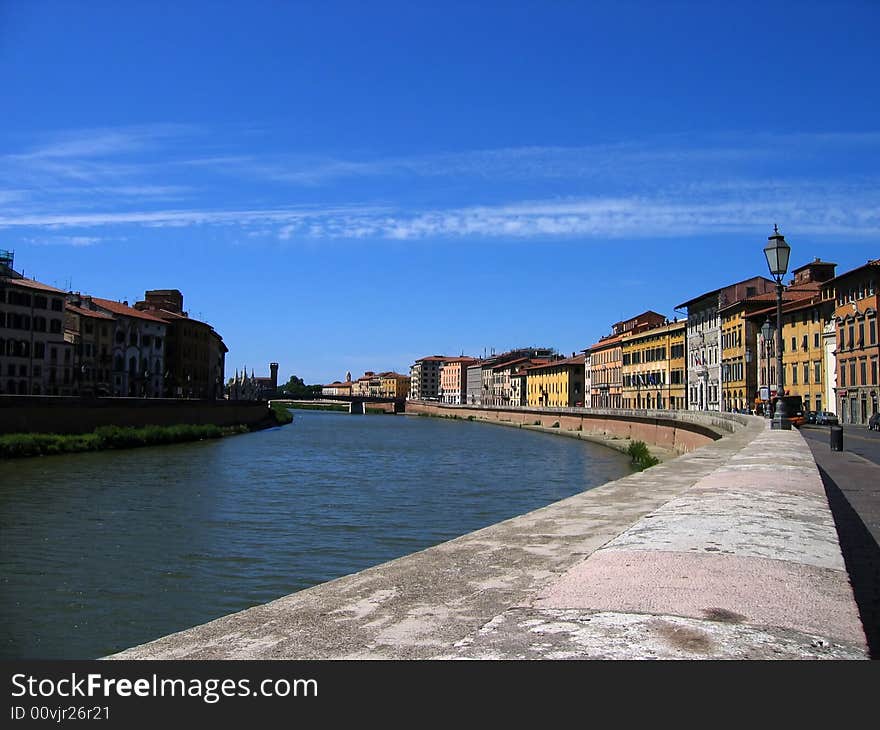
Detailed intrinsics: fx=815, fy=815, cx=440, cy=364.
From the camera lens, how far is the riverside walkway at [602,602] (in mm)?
2545

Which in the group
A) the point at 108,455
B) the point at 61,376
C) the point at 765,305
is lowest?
the point at 108,455

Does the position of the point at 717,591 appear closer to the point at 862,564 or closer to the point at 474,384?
the point at 862,564

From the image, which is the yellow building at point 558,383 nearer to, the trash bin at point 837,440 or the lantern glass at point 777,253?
the trash bin at point 837,440

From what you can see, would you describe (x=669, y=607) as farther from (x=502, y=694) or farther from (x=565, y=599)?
(x=502, y=694)

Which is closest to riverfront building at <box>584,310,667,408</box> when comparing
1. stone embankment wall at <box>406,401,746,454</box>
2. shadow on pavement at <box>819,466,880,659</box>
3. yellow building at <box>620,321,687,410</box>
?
yellow building at <box>620,321,687,410</box>

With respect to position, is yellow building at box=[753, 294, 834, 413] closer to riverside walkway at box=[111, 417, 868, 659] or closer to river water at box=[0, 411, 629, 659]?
river water at box=[0, 411, 629, 659]

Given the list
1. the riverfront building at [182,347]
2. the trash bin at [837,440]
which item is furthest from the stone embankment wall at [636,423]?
the riverfront building at [182,347]

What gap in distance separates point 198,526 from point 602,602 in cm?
1853

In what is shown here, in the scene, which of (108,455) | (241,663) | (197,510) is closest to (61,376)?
(108,455)

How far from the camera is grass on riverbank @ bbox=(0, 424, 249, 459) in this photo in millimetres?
41250

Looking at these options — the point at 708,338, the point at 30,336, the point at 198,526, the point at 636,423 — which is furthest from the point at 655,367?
the point at 198,526

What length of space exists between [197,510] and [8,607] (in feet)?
35.7

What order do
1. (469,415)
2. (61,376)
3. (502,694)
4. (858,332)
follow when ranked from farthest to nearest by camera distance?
(469,415) → (61,376) → (858,332) → (502,694)

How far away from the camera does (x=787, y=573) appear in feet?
11.2
